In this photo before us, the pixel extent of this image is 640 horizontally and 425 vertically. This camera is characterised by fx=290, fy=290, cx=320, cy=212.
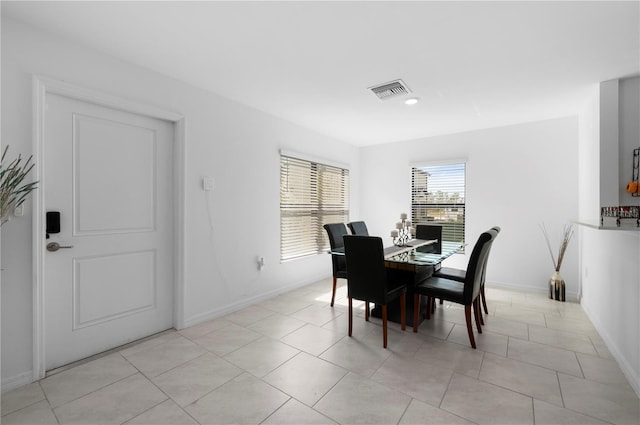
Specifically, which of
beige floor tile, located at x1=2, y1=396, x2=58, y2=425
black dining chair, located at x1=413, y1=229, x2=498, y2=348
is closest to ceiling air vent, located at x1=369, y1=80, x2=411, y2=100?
black dining chair, located at x1=413, y1=229, x2=498, y2=348

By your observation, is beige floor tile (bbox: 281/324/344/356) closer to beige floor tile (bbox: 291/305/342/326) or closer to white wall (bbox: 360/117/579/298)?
beige floor tile (bbox: 291/305/342/326)

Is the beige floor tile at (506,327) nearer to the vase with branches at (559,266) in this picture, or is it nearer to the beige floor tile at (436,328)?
the beige floor tile at (436,328)

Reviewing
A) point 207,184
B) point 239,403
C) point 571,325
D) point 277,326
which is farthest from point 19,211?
point 571,325

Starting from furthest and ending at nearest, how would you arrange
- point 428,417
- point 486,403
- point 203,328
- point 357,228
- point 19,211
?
point 357,228 → point 203,328 → point 19,211 → point 486,403 → point 428,417

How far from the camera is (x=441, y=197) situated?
478 centimetres

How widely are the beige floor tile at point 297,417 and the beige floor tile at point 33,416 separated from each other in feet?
4.05

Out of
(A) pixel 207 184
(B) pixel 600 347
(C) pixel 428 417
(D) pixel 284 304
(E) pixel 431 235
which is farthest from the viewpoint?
(E) pixel 431 235

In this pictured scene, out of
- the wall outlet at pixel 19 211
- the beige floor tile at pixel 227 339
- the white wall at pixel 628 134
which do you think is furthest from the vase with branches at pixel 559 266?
the wall outlet at pixel 19 211

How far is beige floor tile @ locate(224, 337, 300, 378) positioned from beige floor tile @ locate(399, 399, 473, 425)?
0.99 m

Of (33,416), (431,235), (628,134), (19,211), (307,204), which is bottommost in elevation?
(33,416)

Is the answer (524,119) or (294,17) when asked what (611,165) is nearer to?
(524,119)

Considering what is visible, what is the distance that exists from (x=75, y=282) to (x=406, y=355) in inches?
105

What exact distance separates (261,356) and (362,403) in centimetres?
93

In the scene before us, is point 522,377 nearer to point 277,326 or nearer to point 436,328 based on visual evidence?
point 436,328
